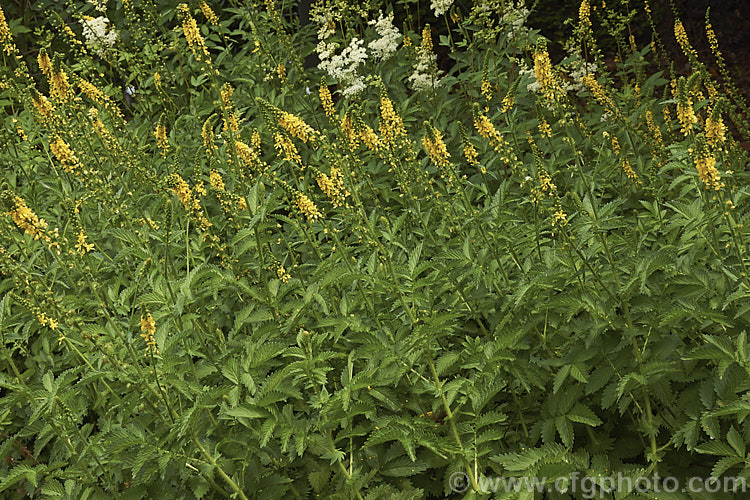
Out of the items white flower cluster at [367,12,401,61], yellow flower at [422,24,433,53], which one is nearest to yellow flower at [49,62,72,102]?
white flower cluster at [367,12,401,61]

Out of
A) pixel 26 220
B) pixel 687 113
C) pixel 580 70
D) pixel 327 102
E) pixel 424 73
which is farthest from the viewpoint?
pixel 424 73

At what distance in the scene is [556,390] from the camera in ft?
9.67

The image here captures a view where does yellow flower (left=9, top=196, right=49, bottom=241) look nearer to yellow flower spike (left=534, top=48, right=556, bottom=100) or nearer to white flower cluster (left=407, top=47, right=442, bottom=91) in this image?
yellow flower spike (left=534, top=48, right=556, bottom=100)

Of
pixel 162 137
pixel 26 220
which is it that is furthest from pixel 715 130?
pixel 162 137

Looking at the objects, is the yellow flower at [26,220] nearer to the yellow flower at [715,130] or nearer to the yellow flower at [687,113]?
the yellow flower at [687,113]

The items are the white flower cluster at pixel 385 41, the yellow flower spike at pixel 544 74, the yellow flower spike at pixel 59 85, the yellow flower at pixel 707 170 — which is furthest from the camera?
the white flower cluster at pixel 385 41

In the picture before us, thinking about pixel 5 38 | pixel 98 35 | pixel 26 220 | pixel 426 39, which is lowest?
pixel 426 39

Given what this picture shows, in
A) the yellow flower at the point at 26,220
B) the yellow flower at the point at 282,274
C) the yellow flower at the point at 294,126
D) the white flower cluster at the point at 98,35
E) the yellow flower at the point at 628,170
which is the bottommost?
the yellow flower at the point at 628,170

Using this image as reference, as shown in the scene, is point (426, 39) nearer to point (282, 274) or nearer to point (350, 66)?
point (350, 66)

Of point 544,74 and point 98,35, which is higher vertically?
point 98,35

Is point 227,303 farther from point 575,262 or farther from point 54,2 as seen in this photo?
point 54,2

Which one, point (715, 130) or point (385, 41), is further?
point (385, 41)

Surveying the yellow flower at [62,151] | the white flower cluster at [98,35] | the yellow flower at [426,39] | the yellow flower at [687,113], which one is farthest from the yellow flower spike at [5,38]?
the yellow flower at [687,113]

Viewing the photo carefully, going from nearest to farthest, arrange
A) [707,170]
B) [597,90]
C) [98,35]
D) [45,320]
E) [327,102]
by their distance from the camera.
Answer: [707,170] → [45,320] → [327,102] → [597,90] → [98,35]
